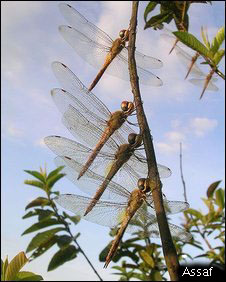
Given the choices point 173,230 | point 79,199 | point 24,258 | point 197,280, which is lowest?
point 24,258

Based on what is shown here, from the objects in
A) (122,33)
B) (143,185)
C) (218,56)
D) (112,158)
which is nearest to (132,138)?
(143,185)

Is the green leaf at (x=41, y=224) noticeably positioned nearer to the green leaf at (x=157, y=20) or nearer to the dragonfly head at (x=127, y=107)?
the green leaf at (x=157, y=20)

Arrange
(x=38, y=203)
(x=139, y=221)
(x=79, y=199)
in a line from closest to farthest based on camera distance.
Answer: (x=79, y=199), (x=139, y=221), (x=38, y=203)

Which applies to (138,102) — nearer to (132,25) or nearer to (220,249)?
(132,25)

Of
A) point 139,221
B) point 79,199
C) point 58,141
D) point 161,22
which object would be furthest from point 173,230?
point 161,22

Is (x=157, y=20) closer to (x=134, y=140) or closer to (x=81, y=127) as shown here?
(x=81, y=127)

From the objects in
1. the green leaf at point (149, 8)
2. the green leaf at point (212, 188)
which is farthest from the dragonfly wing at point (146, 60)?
the green leaf at point (212, 188)
